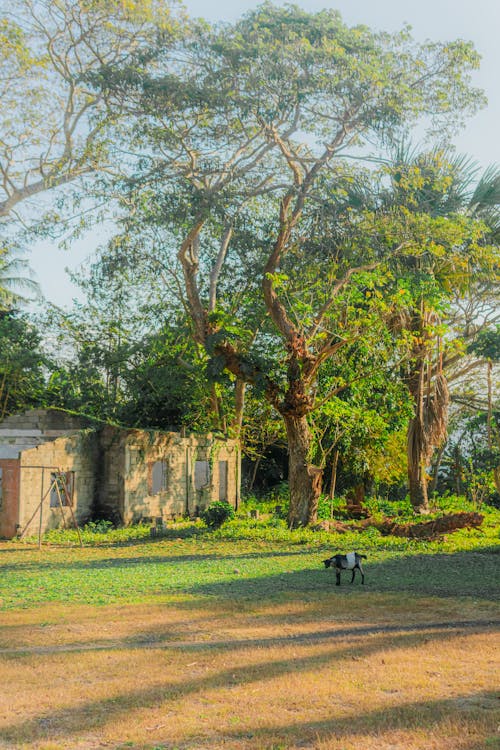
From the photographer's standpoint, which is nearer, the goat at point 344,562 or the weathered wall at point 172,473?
the goat at point 344,562

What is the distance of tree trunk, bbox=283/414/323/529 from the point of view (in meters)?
18.4

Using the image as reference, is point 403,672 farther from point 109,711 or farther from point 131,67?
point 131,67

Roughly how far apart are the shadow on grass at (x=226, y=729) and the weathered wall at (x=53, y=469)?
451 inches

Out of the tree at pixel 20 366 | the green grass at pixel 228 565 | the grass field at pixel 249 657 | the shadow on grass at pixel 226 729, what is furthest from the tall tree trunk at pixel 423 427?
the shadow on grass at pixel 226 729

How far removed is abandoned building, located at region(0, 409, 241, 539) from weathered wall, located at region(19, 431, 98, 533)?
23 mm

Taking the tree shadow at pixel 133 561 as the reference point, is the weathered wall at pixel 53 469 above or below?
above

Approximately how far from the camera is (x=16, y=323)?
26.7 meters

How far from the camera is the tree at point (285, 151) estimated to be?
14.5 metres

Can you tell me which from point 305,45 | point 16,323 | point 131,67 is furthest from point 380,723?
point 16,323

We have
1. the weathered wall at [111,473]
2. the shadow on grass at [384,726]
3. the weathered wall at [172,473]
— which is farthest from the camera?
the weathered wall at [172,473]

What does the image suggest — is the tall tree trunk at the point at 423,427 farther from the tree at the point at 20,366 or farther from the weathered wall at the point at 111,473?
the tree at the point at 20,366

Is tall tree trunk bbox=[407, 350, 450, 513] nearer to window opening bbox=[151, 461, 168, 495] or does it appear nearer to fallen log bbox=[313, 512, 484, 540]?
fallen log bbox=[313, 512, 484, 540]

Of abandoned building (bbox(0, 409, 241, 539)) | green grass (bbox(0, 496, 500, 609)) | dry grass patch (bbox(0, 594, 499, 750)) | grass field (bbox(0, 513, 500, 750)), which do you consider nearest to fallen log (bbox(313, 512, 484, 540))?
green grass (bbox(0, 496, 500, 609))

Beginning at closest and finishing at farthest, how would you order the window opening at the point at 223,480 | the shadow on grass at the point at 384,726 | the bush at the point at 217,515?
the shadow on grass at the point at 384,726, the bush at the point at 217,515, the window opening at the point at 223,480
